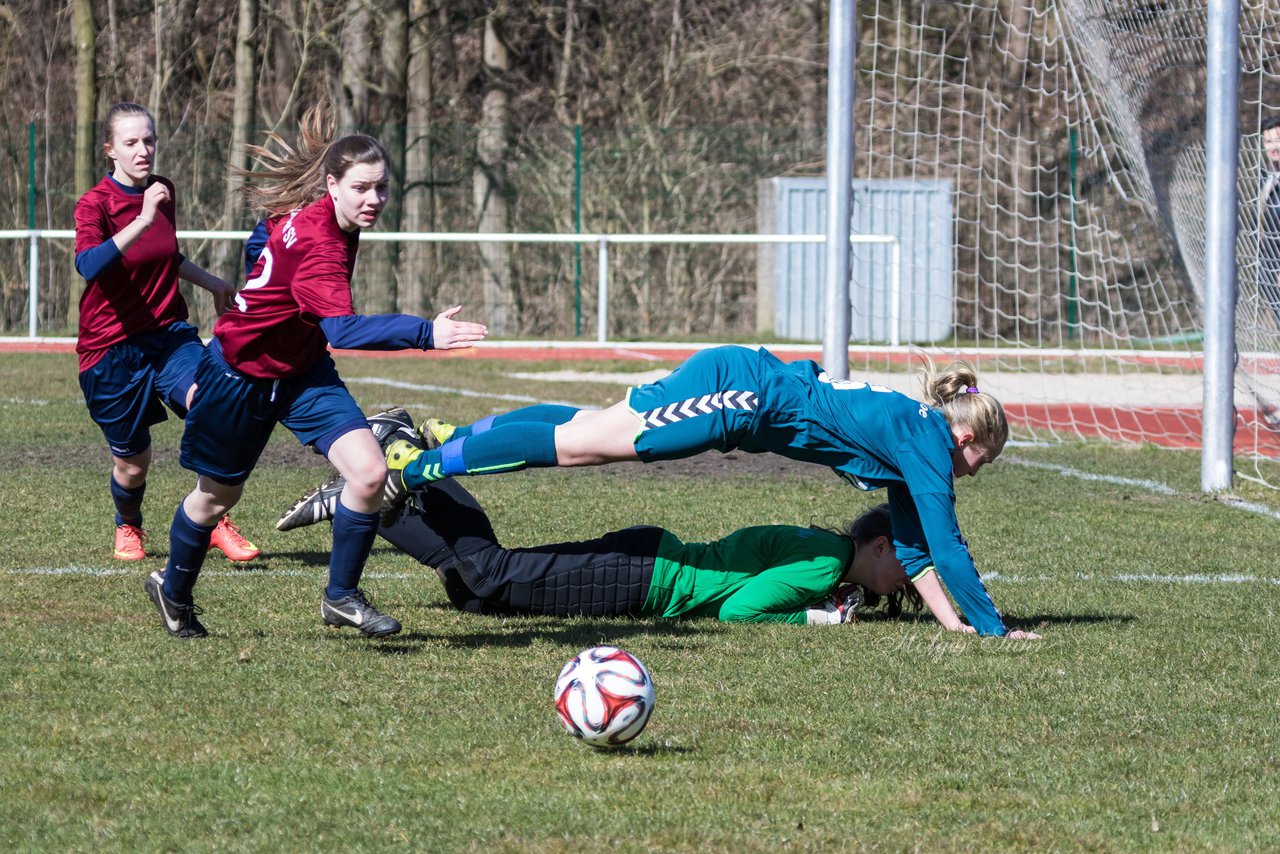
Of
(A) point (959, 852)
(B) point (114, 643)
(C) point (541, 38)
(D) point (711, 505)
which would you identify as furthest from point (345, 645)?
(C) point (541, 38)

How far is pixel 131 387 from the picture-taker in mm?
6773

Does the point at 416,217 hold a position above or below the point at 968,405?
above

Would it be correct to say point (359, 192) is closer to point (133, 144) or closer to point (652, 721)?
point (652, 721)

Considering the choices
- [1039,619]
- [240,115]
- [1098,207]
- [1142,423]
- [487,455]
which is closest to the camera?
[487,455]

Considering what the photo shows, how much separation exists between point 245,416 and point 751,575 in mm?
1841

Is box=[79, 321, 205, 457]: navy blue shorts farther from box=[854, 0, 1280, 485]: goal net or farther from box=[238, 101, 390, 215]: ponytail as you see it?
box=[854, 0, 1280, 485]: goal net

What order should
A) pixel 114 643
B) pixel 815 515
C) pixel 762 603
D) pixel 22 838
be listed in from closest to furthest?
pixel 22 838 < pixel 114 643 < pixel 762 603 < pixel 815 515

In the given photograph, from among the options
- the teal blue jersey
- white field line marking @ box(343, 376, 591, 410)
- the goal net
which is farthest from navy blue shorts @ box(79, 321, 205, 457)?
white field line marking @ box(343, 376, 591, 410)

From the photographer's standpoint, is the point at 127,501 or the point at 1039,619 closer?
the point at 1039,619

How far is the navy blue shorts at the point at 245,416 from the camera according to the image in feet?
16.6

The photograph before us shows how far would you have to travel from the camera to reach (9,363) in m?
15.2

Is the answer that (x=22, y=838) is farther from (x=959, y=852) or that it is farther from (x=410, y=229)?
(x=410, y=229)

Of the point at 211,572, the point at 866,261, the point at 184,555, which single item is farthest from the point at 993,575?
the point at 866,261

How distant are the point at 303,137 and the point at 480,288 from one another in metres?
16.3
